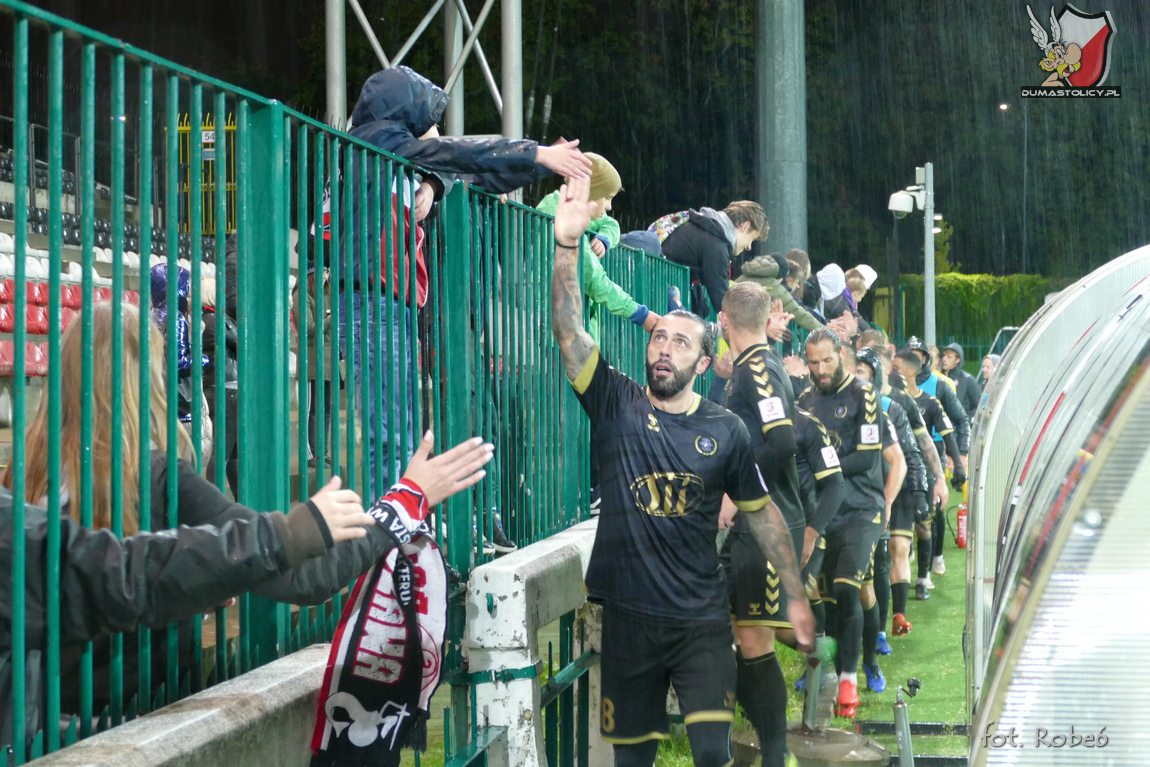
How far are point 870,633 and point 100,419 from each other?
7036mm

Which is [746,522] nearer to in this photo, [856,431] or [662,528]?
[662,528]

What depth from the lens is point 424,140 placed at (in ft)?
13.5

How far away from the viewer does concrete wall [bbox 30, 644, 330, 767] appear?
7.42ft

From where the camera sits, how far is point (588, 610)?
20.0ft

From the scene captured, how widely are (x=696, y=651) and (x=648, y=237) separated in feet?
14.4

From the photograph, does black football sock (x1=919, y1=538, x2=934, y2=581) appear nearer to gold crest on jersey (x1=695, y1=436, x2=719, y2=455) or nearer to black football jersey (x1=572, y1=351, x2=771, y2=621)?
black football jersey (x1=572, y1=351, x2=771, y2=621)

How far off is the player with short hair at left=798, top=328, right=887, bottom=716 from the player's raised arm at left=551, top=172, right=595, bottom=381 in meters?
3.52

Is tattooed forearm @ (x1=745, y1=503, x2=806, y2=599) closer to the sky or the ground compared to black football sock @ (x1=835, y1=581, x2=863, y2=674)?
closer to the sky

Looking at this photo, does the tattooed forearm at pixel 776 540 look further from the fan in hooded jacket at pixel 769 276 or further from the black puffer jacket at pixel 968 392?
the black puffer jacket at pixel 968 392

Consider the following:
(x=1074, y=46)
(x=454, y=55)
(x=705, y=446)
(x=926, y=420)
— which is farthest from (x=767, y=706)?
(x=1074, y=46)

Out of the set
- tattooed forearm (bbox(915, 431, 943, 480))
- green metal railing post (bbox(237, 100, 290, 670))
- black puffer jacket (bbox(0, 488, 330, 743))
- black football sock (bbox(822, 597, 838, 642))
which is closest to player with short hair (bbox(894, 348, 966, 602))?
tattooed forearm (bbox(915, 431, 943, 480))

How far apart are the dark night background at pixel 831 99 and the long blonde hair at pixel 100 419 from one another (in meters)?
9.79

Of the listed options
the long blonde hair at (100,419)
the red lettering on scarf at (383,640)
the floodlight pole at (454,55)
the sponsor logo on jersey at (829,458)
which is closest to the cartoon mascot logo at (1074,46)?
the floodlight pole at (454,55)

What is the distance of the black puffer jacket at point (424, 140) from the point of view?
13.4ft
